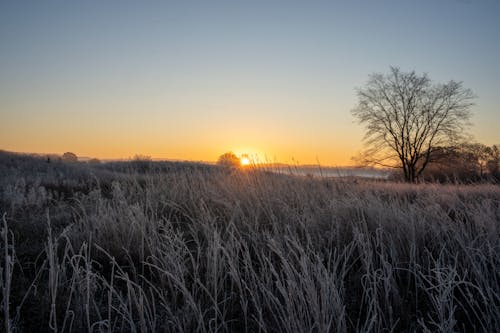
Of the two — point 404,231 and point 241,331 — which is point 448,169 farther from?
point 241,331

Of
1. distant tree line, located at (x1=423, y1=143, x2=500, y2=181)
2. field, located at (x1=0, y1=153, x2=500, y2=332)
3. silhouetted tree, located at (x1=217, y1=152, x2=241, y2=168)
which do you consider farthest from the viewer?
distant tree line, located at (x1=423, y1=143, x2=500, y2=181)

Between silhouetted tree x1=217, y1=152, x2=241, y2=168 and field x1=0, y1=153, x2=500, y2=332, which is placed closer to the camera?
field x1=0, y1=153, x2=500, y2=332

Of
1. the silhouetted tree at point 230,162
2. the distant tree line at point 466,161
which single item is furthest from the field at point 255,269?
the distant tree line at point 466,161

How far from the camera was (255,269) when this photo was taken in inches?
113

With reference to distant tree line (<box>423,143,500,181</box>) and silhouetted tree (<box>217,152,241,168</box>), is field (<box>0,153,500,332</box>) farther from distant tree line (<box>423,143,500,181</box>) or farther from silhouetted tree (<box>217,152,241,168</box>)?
distant tree line (<box>423,143,500,181</box>)

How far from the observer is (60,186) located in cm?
1041

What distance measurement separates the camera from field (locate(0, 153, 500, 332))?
1.86 m

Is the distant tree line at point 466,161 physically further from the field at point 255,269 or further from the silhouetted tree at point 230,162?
the field at point 255,269

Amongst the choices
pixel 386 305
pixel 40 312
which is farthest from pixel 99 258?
pixel 386 305

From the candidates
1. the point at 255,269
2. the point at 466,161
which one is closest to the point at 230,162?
the point at 466,161

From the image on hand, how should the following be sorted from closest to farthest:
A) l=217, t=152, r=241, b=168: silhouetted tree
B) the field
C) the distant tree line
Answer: the field
l=217, t=152, r=241, b=168: silhouetted tree
the distant tree line

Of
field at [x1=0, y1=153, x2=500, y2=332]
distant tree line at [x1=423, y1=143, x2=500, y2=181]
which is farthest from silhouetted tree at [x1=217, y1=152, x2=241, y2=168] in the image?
distant tree line at [x1=423, y1=143, x2=500, y2=181]

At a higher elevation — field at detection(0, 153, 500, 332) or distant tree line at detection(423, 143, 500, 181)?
distant tree line at detection(423, 143, 500, 181)

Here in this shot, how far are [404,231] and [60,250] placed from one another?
141 inches
